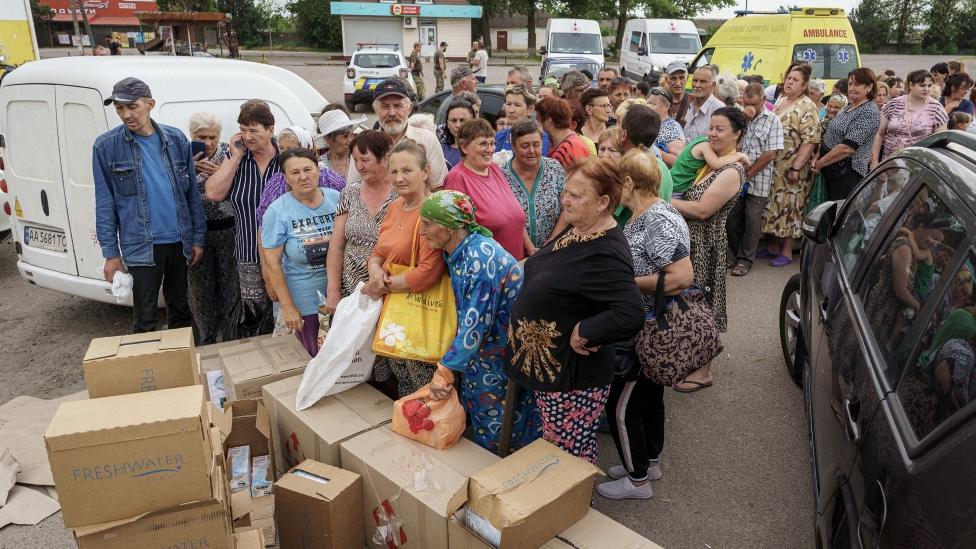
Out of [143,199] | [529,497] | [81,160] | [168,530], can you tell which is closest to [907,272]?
[529,497]

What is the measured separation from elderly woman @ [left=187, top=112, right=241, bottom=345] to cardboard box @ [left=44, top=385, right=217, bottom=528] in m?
2.58

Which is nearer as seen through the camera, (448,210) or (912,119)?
(448,210)

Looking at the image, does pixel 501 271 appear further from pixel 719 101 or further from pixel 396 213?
pixel 719 101

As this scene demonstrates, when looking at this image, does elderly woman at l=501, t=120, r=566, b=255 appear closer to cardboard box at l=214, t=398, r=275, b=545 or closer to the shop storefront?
cardboard box at l=214, t=398, r=275, b=545

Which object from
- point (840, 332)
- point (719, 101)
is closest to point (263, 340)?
point (840, 332)

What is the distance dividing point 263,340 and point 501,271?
5.80 feet

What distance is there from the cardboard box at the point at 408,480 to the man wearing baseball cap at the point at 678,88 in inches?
240

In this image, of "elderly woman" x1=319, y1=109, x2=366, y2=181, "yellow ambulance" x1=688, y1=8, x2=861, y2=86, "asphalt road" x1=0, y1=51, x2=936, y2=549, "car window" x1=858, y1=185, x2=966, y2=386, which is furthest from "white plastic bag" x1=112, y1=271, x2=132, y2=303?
"yellow ambulance" x1=688, y1=8, x2=861, y2=86

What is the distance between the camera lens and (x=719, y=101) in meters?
6.77

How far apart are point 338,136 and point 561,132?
1.63m

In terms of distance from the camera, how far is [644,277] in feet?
10.3

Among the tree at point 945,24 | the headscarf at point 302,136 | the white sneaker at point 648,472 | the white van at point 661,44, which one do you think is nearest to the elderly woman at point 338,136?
the headscarf at point 302,136

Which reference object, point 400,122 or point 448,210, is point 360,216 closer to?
point 448,210

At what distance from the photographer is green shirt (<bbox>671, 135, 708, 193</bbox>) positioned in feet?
14.9
